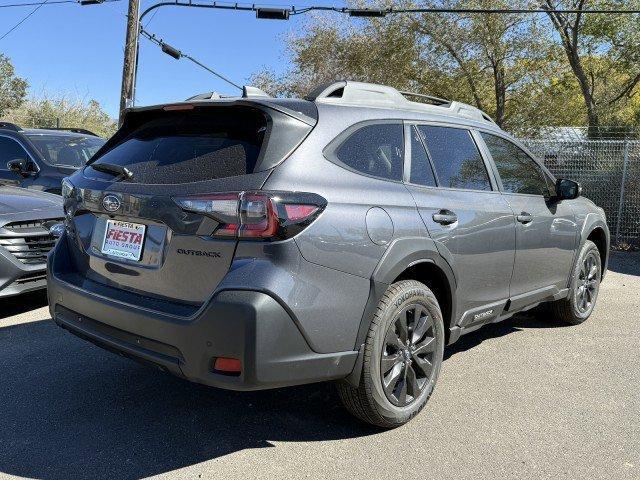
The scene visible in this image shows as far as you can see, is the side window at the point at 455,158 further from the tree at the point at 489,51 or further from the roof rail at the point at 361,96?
the tree at the point at 489,51

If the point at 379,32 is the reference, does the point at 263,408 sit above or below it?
below

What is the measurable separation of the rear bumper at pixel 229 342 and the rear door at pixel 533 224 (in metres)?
2.01

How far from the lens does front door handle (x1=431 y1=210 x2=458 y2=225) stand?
333 centimetres

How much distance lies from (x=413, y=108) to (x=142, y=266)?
Result: 75.6 inches

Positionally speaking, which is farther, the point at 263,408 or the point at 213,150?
the point at 263,408

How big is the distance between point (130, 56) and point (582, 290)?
13785 mm

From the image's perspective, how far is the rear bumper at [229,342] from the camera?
245 cm

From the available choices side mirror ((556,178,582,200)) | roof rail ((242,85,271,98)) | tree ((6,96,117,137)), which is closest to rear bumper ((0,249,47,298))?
roof rail ((242,85,271,98))

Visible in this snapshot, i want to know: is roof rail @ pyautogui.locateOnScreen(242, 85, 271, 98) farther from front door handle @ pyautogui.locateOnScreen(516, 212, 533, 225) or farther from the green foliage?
the green foliage

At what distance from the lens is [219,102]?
9.50 feet

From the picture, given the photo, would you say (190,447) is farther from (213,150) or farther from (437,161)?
(437,161)

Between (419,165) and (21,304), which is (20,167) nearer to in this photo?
(21,304)

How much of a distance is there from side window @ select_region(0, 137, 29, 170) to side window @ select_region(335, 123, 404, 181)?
637 centimetres

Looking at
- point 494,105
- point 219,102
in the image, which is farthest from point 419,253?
point 494,105
